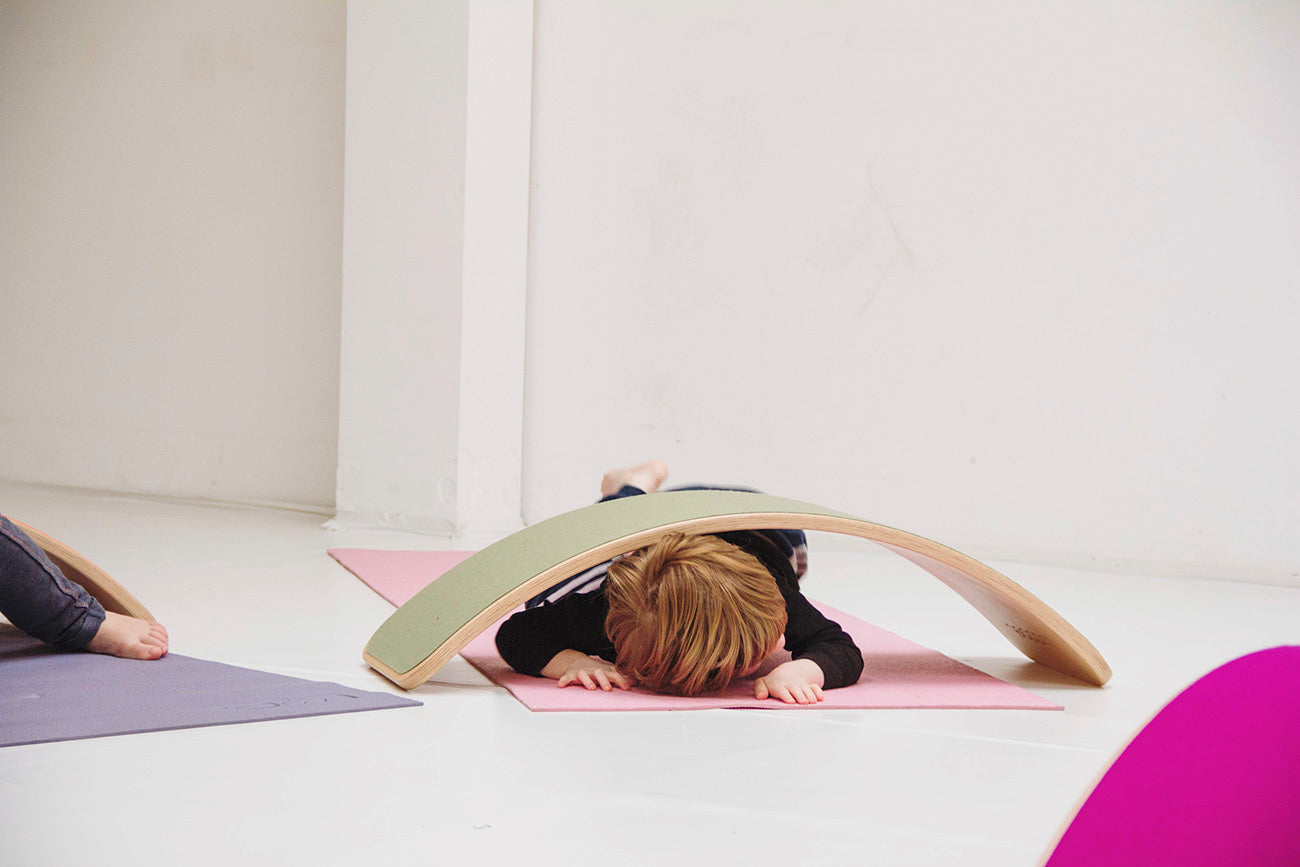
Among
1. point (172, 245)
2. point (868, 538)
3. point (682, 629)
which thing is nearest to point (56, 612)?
point (682, 629)

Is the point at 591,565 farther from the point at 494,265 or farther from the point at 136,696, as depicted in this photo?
the point at 494,265

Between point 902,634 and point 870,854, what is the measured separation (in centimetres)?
142

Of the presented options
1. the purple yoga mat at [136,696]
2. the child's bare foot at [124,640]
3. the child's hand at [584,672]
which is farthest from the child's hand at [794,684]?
the child's bare foot at [124,640]

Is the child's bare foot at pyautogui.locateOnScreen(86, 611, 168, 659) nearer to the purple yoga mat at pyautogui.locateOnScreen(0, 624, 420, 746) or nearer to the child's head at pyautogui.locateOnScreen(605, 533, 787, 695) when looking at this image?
the purple yoga mat at pyautogui.locateOnScreen(0, 624, 420, 746)

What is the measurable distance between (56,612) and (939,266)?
2.95 metres

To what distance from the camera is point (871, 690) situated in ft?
6.72

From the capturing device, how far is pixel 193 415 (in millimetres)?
5277

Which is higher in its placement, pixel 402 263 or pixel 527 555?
pixel 402 263

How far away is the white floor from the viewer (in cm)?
127

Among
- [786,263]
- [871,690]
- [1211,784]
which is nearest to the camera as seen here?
[1211,784]

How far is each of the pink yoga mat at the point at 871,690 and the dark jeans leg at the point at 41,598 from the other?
671 mm

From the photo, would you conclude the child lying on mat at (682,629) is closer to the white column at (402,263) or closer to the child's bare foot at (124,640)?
the child's bare foot at (124,640)

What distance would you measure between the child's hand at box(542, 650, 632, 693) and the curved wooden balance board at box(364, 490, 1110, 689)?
226 millimetres

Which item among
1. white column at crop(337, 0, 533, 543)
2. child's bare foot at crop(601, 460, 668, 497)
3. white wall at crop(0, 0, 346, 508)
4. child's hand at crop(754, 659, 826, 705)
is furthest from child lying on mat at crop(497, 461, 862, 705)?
white wall at crop(0, 0, 346, 508)
